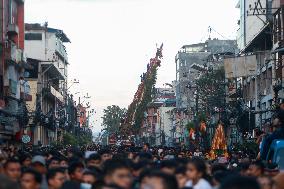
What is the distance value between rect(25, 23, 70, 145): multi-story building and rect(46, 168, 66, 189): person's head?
70941 mm

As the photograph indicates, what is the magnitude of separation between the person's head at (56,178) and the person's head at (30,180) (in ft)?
1.50

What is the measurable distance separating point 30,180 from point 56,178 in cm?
76

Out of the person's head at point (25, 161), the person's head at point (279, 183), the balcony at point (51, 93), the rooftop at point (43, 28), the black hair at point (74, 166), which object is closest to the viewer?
the person's head at point (279, 183)

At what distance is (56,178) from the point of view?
12.3 m

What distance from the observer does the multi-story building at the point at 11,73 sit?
55.8m

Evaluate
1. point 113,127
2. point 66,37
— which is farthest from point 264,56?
point 113,127

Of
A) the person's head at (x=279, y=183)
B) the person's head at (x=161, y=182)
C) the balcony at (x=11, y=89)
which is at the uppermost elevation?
the balcony at (x=11, y=89)

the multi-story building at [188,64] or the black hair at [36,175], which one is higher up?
the multi-story building at [188,64]

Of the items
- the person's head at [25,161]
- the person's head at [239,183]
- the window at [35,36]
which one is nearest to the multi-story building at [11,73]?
the person's head at [25,161]

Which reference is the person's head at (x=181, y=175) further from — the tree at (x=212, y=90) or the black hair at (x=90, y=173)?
the tree at (x=212, y=90)

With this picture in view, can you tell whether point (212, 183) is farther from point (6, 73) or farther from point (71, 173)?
point (6, 73)

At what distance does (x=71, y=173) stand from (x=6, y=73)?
45.0 meters

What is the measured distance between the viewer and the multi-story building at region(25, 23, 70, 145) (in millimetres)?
88312

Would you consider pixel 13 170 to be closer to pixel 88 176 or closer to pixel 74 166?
pixel 74 166
